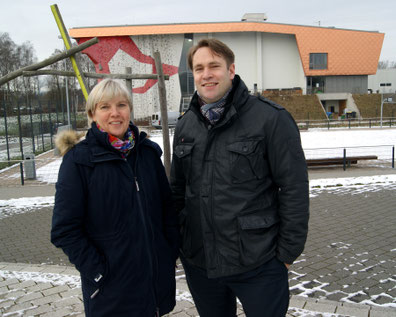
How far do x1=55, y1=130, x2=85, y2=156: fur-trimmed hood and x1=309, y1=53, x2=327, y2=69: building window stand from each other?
5343 centimetres

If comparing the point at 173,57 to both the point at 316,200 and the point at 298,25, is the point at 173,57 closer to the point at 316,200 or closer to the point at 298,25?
the point at 298,25

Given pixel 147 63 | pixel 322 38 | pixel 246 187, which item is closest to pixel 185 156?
pixel 246 187

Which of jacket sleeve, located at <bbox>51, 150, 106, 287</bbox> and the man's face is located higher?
the man's face

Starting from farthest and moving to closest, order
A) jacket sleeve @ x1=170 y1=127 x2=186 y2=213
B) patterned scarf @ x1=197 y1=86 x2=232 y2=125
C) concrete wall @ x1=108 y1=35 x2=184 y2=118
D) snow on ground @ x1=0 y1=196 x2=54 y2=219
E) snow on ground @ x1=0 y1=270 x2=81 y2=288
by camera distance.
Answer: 1. concrete wall @ x1=108 y1=35 x2=184 y2=118
2. snow on ground @ x1=0 y1=196 x2=54 y2=219
3. snow on ground @ x1=0 y1=270 x2=81 y2=288
4. jacket sleeve @ x1=170 y1=127 x2=186 y2=213
5. patterned scarf @ x1=197 y1=86 x2=232 y2=125

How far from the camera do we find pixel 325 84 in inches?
2069

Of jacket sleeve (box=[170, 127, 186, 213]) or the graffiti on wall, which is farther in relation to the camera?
the graffiti on wall

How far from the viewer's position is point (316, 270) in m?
4.55

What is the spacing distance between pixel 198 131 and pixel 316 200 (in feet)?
21.6

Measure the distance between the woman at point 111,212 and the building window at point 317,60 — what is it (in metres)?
53.3

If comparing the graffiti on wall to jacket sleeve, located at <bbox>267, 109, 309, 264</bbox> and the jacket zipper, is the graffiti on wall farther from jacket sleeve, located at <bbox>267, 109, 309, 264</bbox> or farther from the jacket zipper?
jacket sleeve, located at <bbox>267, 109, 309, 264</bbox>

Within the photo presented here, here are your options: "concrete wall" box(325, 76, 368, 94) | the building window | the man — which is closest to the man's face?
the man

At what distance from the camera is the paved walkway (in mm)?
3592

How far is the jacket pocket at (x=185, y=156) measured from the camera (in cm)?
238

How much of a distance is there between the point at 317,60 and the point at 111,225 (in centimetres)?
5434
